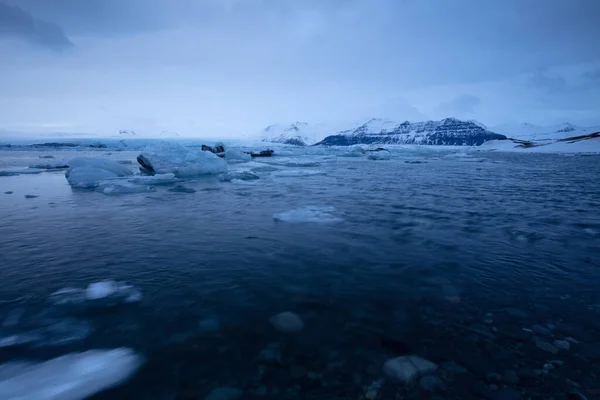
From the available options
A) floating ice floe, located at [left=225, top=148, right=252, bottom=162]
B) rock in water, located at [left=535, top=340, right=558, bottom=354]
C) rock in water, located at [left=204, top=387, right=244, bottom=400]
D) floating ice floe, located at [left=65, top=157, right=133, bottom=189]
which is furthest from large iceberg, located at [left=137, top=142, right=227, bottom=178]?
rock in water, located at [left=535, top=340, right=558, bottom=354]

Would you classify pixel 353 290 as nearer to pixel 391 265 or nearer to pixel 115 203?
pixel 391 265

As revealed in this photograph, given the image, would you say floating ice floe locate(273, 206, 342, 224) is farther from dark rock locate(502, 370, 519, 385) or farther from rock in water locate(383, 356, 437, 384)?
dark rock locate(502, 370, 519, 385)

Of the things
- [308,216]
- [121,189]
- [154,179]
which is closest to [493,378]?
[308,216]

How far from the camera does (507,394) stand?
216 centimetres

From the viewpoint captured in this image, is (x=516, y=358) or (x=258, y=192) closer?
(x=516, y=358)

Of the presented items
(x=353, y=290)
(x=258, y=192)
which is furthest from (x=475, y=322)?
(x=258, y=192)

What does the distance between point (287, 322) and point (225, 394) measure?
0.95m

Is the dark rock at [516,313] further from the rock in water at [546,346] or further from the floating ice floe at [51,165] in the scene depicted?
the floating ice floe at [51,165]

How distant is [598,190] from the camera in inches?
454

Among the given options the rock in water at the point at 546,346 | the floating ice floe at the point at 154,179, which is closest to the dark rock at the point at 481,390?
the rock in water at the point at 546,346

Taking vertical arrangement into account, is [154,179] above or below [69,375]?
below

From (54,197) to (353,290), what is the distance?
11.1 metres

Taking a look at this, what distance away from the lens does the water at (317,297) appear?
2.38m

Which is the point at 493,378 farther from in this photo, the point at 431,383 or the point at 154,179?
the point at 154,179
